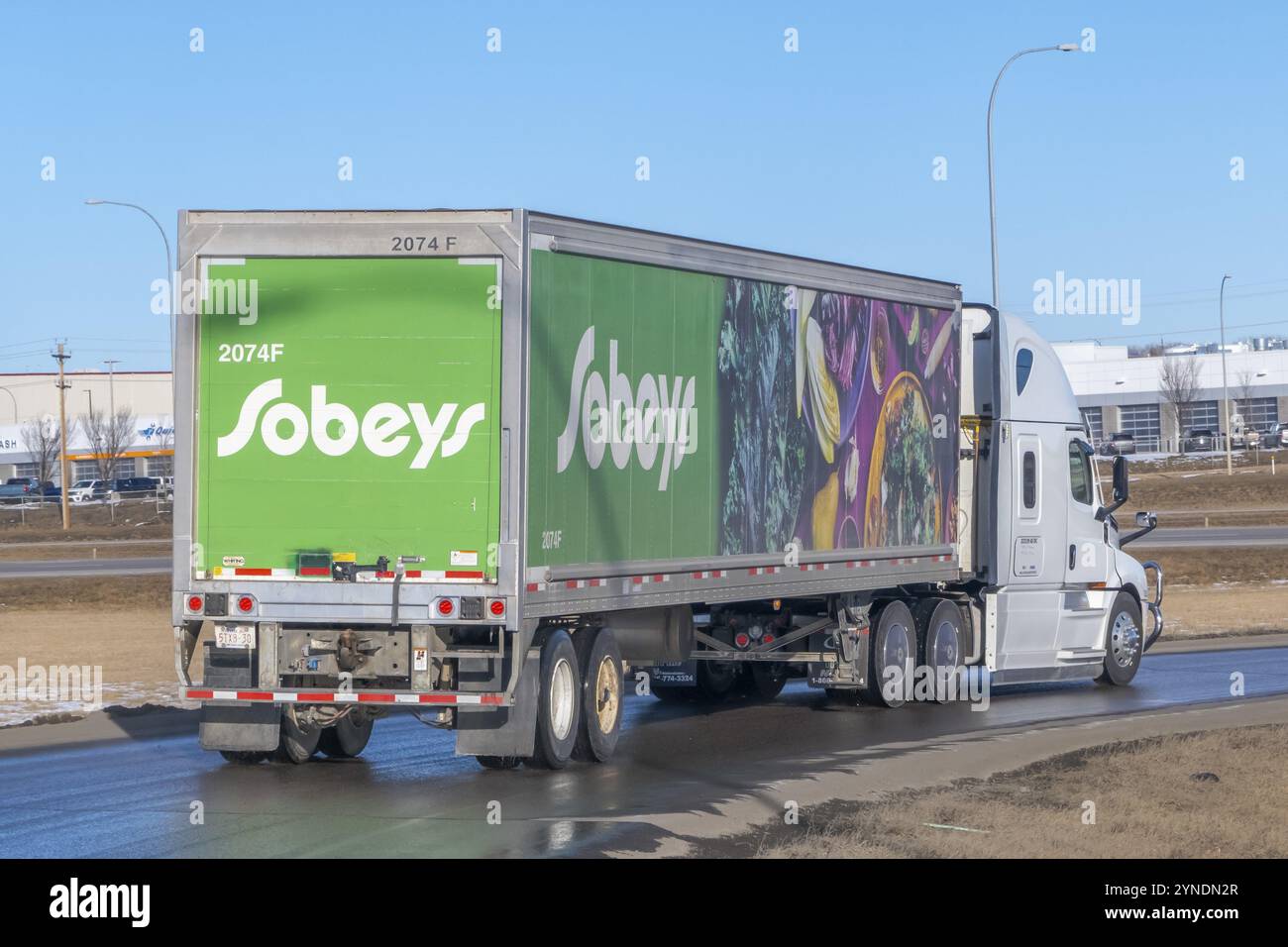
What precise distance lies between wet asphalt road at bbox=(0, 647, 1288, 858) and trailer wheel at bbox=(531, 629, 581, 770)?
16 cm

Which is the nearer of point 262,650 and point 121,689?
point 262,650

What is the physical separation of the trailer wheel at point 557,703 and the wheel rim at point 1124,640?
9.52m

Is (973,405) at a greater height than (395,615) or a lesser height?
greater

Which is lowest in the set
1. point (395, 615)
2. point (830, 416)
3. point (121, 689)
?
point (121, 689)

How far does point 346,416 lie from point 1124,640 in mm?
11761

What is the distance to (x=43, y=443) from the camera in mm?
96062

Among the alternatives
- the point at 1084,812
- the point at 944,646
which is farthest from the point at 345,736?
the point at 944,646

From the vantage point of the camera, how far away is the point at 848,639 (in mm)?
17797

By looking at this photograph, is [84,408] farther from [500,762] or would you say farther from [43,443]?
[500,762]
